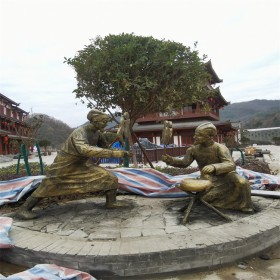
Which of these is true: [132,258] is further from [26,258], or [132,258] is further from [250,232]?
[250,232]

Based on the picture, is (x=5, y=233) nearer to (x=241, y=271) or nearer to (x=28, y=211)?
(x=28, y=211)

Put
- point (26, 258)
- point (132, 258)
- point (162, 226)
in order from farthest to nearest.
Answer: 1. point (162, 226)
2. point (26, 258)
3. point (132, 258)

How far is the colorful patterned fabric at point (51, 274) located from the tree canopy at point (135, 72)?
7.83 metres

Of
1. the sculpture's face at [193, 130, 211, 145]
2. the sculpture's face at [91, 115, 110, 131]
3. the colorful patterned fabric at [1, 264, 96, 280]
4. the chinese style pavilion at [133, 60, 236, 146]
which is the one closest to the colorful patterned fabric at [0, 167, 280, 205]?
the sculpture's face at [193, 130, 211, 145]

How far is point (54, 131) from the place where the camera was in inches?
2844

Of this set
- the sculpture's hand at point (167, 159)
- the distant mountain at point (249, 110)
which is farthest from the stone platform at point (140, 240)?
the distant mountain at point (249, 110)

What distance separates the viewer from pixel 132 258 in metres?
2.56

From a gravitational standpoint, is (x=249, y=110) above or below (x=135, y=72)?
above

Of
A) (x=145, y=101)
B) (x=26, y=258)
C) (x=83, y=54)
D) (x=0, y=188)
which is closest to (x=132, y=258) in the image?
(x=26, y=258)

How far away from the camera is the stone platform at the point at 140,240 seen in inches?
102

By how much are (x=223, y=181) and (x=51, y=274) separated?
259 cm

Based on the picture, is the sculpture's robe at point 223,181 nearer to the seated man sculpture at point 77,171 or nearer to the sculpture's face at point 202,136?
the sculpture's face at point 202,136

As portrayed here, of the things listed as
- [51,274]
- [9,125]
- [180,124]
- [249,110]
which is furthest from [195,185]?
[249,110]

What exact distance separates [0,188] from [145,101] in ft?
21.2
